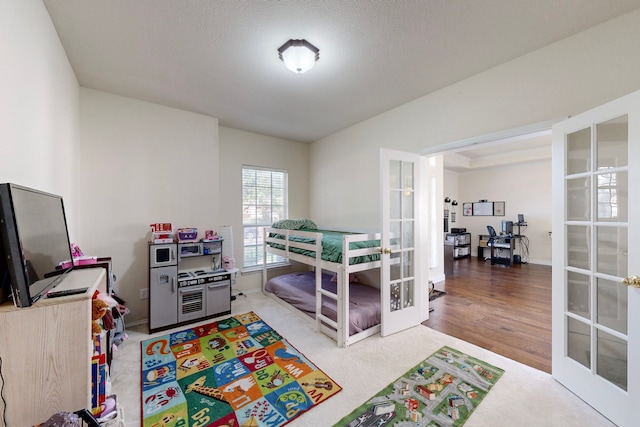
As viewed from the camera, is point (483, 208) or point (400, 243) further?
point (483, 208)

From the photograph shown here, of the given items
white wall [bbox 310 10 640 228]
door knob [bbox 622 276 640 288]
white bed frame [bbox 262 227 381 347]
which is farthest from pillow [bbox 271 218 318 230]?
door knob [bbox 622 276 640 288]

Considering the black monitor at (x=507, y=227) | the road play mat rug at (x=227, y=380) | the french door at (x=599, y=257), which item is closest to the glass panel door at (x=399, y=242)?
the road play mat rug at (x=227, y=380)

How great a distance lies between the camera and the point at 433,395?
1.85 metres

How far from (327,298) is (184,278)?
71.0 inches

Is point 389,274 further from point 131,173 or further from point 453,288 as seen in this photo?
point 131,173

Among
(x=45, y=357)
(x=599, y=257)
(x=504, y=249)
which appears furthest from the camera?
(x=504, y=249)

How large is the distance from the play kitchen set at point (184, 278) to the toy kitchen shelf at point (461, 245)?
6.14 m

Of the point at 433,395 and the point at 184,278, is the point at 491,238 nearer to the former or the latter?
the point at 433,395

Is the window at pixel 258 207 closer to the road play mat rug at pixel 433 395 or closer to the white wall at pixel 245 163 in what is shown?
the white wall at pixel 245 163

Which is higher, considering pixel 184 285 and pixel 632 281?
pixel 632 281

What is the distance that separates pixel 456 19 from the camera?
5.78ft

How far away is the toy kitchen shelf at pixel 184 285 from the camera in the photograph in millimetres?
2857

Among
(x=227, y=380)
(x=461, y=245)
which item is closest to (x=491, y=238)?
(x=461, y=245)

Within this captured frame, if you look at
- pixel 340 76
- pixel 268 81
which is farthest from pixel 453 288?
pixel 268 81
